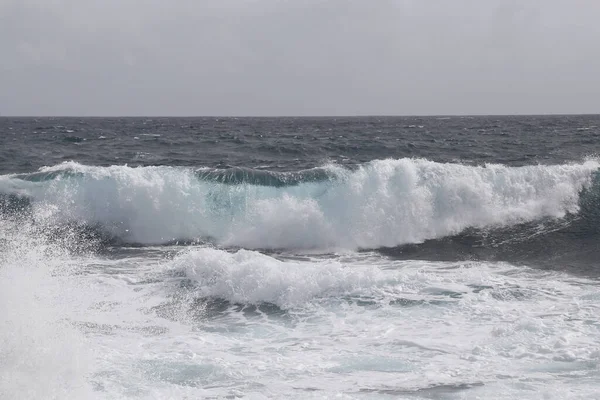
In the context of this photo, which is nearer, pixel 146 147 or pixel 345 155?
pixel 345 155

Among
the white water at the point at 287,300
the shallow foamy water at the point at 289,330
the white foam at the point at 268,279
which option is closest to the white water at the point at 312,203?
the white water at the point at 287,300

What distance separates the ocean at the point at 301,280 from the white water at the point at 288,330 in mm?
34

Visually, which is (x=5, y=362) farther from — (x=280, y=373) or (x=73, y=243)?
(x=73, y=243)

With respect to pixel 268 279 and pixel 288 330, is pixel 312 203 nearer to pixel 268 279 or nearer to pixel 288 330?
pixel 268 279

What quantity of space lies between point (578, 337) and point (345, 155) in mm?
18073

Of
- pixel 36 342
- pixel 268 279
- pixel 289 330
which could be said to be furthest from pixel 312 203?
pixel 36 342

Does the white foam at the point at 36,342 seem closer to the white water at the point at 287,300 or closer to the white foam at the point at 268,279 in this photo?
the white water at the point at 287,300

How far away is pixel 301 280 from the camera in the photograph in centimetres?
1086

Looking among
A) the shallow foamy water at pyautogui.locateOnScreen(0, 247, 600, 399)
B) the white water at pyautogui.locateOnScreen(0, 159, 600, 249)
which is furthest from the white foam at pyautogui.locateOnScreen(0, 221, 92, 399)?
the white water at pyautogui.locateOnScreen(0, 159, 600, 249)

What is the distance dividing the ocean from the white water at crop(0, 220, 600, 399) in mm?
34

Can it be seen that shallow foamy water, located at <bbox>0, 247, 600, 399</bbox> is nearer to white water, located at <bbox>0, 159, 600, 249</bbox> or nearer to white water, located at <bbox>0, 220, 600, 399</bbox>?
white water, located at <bbox>0, 220, 600, 399</bbox>

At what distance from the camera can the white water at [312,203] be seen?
52.6 ft

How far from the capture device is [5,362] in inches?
268

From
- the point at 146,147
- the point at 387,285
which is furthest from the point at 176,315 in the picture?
the point at 146,147
